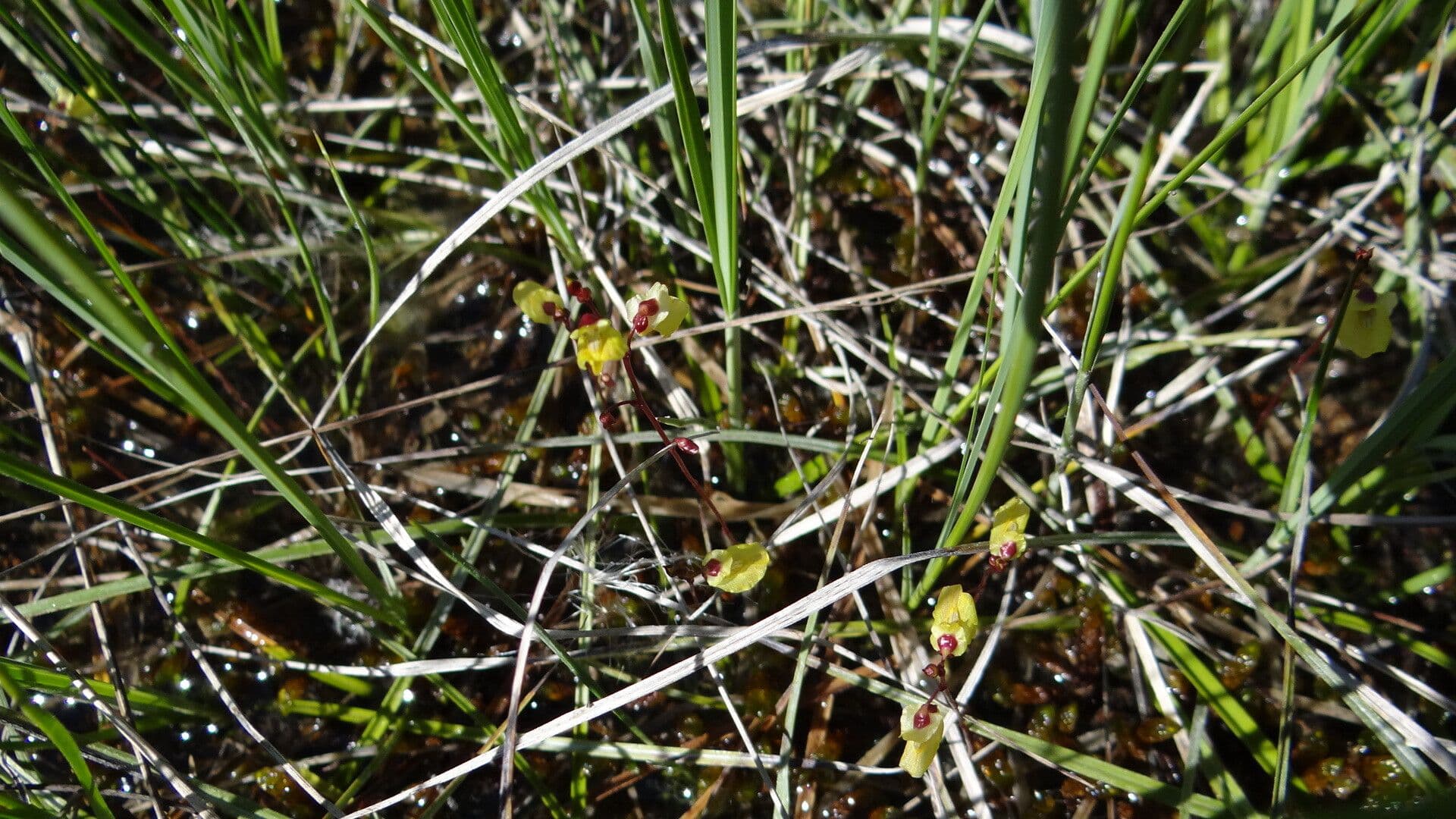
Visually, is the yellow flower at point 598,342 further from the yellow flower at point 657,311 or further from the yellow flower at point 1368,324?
the yellow flower at point 1368,324

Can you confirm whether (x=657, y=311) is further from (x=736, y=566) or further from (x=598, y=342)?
(x=736, y=566)

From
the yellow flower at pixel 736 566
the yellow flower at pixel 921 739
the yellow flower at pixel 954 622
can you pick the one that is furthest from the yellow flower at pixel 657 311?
the yellow flower at pixel 921 739

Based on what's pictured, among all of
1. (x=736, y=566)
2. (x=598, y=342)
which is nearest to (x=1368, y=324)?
(x=736, y=566)

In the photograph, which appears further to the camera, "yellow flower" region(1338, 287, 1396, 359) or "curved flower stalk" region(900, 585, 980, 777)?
"yellow flower" region(1338, 287, 1396, 359)

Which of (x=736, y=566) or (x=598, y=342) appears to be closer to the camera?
(x=598, y=342)

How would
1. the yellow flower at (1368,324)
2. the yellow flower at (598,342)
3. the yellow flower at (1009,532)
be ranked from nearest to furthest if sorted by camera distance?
1. the yellow flower at (598,342)
2. the yellow flower at (1009,532)
3. the yellow flower at (1368,324)

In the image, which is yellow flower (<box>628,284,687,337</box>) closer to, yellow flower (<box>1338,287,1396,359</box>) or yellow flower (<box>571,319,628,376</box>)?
yellow flower (<box>571,319,628,376</box>)

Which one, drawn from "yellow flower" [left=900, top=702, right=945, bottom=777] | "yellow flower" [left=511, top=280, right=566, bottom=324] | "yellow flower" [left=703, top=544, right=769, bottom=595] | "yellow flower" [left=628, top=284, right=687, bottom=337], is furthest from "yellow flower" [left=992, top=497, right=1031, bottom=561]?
"yellow flower" [left=511, top=280, right=566, bottom=324]
